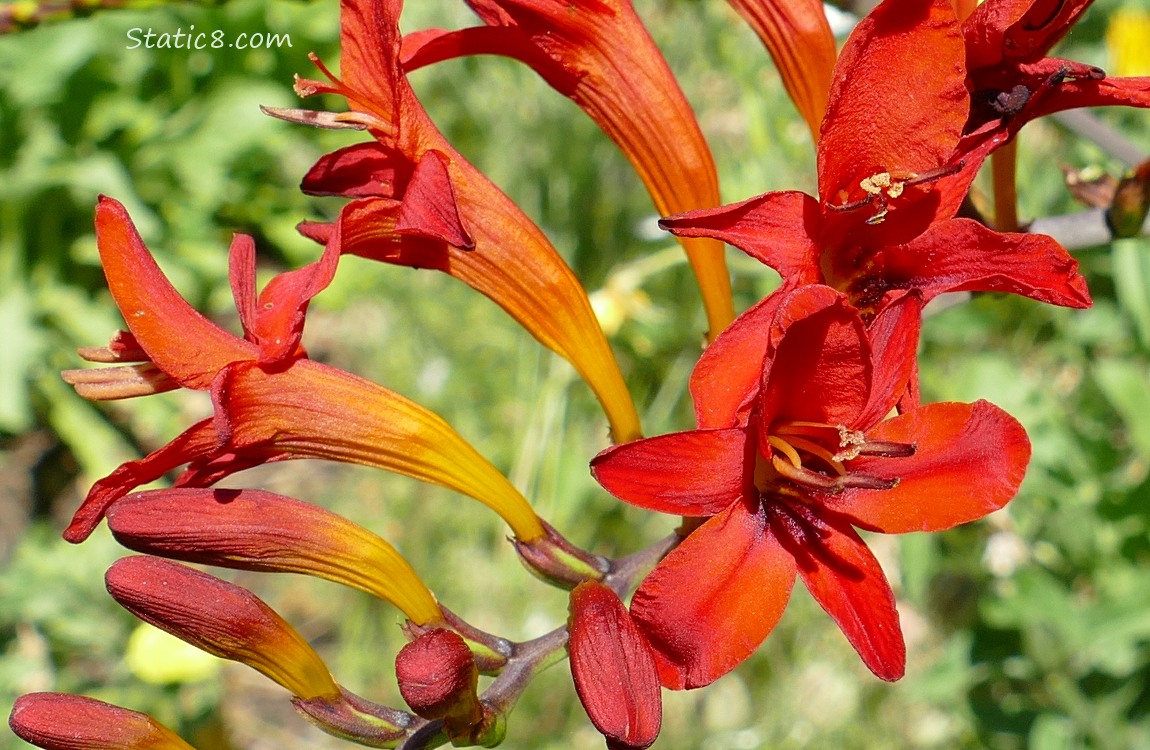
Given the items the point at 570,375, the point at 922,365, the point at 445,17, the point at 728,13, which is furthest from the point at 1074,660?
the point at 445,17

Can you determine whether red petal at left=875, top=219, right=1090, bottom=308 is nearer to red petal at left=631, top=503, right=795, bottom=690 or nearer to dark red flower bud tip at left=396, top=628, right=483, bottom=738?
red petal at left=631, top=503, right=795, bottom=690

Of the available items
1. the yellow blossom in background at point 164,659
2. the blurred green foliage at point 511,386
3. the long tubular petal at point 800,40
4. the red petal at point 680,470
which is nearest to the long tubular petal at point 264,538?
the red petal at point 680,470

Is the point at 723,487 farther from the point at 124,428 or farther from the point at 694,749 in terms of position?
the point at 124,428

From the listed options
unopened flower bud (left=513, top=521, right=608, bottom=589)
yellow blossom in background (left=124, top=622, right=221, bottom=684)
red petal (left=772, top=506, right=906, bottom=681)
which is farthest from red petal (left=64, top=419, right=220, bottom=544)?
yellow blossom in background (left=124, top=622, right=221, bottom=684)

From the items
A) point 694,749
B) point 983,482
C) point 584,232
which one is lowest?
point 694,749

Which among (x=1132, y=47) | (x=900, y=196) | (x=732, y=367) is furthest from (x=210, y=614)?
(x=1132, y=47)
